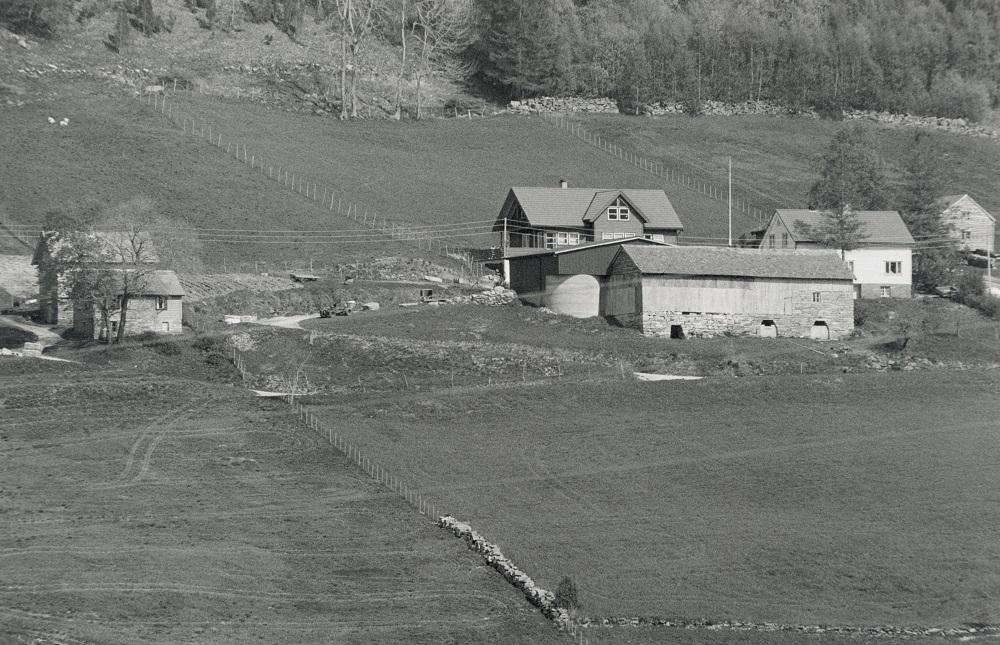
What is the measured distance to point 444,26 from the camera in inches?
6314

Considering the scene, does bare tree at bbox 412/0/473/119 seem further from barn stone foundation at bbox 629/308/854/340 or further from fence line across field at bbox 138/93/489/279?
barn stone foundation at bbox 629/308/854/340

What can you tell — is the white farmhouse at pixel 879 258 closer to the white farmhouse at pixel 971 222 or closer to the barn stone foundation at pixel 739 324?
the barn stone foundation at pixel 739 324

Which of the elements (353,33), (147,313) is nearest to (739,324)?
(147,313)

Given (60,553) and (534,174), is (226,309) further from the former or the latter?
(534,174)

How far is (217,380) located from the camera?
69312mm

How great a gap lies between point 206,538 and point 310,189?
70.2 metres

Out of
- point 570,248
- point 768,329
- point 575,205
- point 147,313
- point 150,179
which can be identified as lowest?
point 768,329

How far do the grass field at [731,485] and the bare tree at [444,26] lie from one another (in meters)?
94.7

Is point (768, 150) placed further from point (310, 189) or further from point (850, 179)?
point (310, 189)

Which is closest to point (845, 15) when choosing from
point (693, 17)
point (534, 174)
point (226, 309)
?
point (693, 17)

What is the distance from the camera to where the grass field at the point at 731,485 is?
142 feet

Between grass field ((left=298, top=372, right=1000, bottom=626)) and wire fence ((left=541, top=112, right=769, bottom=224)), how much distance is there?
2247 inches

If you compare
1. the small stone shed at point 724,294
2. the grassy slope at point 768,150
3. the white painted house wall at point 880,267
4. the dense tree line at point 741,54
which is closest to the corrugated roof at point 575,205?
the white painted house wall at point 880,267

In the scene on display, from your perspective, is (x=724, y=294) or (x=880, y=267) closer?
(x=724, y=294)
